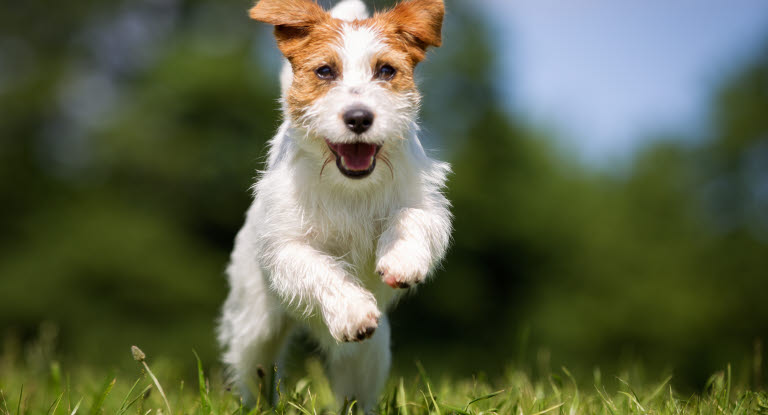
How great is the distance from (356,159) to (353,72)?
50 cm

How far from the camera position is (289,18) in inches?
161

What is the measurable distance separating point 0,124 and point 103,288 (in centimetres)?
757

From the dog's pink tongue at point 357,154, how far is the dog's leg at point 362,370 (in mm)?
1607

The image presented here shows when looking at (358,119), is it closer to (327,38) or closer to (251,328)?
(327,38)

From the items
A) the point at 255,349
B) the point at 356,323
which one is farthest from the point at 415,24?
the point at 255,349

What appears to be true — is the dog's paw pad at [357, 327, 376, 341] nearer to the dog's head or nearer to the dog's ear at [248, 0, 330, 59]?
the dog's head

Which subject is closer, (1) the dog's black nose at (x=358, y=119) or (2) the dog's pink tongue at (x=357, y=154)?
(1) the dog's black nose at (x=358, y=119)

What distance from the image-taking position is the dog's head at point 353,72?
11.8 feet

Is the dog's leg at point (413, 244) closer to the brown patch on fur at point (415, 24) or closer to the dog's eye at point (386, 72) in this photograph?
the dog's eye at point (386, 72)

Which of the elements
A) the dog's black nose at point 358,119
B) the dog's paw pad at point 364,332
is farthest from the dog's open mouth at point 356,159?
the dog's paw pad at point 364,332

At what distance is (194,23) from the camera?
1069 inches

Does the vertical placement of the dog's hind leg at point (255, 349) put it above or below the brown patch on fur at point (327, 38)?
below

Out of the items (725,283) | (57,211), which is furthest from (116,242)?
(725,283)

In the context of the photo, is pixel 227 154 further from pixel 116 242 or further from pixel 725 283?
pixel 725 283
